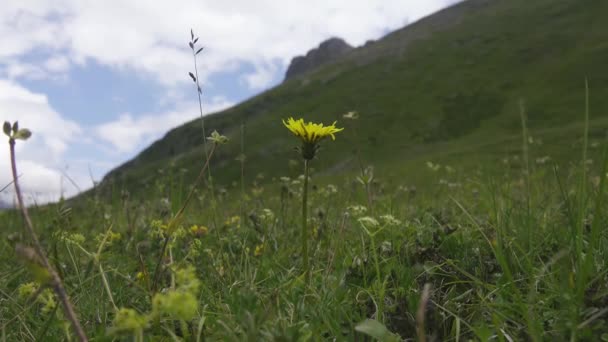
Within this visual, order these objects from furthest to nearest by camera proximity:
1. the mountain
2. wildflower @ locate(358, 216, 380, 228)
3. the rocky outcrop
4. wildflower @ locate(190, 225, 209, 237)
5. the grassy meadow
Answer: the rocky outcrop → the mountain → wildflower @ locate(190, 225, 209, 237) → wildflower @ locate(358, 216, 380, 228) → the grassy meadow

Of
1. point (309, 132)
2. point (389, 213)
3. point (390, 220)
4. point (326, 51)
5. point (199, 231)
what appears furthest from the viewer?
point (326, 51)

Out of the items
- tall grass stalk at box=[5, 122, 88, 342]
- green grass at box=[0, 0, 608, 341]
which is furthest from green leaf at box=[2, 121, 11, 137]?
green grass at box=[0, 0, 608, 341]

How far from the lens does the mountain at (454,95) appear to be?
2071 inches

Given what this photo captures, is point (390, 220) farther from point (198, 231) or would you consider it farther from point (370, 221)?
point (198, 231)

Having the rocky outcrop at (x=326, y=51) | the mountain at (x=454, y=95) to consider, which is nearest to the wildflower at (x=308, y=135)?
the mountain at (x=454, y=95)

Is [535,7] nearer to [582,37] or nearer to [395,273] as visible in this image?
[582,37]

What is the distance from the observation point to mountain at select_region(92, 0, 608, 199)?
5259 centimetres

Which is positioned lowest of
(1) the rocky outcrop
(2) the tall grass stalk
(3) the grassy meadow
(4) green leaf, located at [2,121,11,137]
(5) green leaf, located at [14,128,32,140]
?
(3) the grassy meadow

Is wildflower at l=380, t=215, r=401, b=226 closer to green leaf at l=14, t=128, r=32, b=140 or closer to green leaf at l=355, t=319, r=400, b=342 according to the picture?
green leaf at l=355, t=319, r=400, b=342

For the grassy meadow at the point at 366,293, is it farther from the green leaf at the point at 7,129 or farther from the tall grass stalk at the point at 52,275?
the green leaf at the point at 7,129

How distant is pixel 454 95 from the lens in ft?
227

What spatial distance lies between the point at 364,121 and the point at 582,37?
30.8 metres

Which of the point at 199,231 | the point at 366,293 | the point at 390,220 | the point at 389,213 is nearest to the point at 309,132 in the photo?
the point at 366,293

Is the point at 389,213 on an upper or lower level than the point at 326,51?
lower
